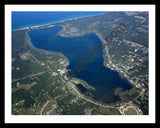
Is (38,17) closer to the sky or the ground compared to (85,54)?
closer to the sky

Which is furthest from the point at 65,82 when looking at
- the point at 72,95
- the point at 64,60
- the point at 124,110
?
the point at 124,110

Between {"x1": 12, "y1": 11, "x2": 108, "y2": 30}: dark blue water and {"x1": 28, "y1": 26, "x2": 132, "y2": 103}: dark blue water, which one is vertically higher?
{"x1": 12, "y1": 11, "x2": 108, "y2": 30}: dark blue water

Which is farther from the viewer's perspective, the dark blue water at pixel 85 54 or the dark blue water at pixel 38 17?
the dark blue water at pixel 38 17

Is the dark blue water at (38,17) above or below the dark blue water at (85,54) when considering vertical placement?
above

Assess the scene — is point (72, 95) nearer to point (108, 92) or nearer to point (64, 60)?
point (108, 92)
